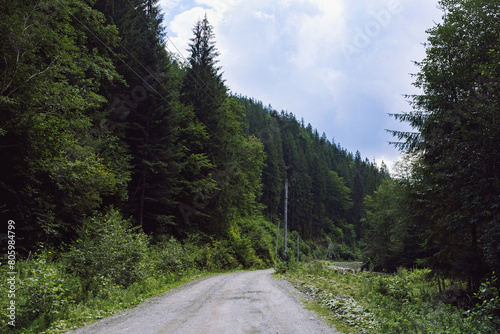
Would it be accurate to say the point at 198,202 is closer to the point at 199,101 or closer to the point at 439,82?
the point at 199,101

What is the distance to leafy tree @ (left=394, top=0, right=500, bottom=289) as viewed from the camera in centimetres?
784

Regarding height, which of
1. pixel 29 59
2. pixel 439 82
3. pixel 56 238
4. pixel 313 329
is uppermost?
pixel 439 82

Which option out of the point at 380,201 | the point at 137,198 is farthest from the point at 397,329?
the point at 380,201

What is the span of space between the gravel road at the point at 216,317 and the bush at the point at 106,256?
161 cm

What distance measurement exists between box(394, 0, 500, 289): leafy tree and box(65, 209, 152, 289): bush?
11.0 m

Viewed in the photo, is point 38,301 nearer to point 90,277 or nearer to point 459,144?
point 90,277

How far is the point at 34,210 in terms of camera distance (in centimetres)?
854

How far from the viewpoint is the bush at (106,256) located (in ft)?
27.3

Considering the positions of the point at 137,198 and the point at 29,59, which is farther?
the point at 137,198

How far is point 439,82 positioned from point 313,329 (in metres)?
10.5

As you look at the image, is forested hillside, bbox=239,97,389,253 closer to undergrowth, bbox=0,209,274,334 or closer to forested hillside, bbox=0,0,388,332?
forested hillside, bbox=0,0,388,332

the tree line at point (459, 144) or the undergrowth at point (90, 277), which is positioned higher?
the tree line at point (459, 144)

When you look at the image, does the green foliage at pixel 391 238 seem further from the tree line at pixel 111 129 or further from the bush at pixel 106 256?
the bush at pixel 106 256

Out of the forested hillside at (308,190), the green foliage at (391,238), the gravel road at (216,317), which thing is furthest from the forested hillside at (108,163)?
the forested hillside at (308,190)
